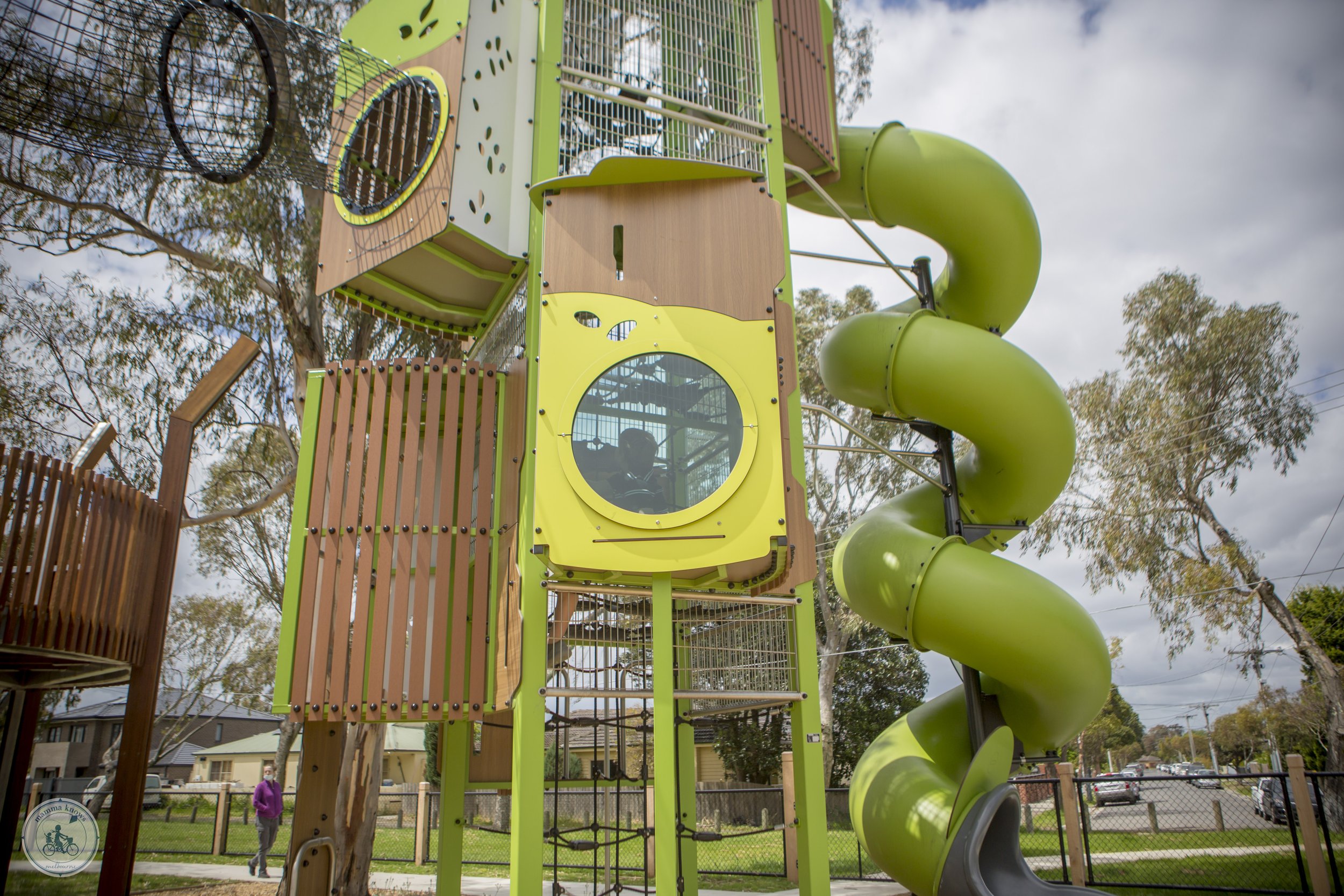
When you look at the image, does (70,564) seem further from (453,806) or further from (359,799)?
(359,799)

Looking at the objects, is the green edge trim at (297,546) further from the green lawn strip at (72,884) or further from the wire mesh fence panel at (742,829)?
the wire mesh fence panel at (742,829)

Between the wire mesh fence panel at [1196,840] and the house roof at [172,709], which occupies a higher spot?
the house roof at [172,709]

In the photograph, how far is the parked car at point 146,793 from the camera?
13969 mm

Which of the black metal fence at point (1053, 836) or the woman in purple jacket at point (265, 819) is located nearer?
the black metal fence at point (1053, 836)

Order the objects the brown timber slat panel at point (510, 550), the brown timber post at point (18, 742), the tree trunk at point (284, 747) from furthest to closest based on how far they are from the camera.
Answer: the tree trunk at point (284, 747) < the brown timber post at point (18, 742) < the brown timber slat panel at point (510, 550)

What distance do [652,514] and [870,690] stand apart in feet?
73.6

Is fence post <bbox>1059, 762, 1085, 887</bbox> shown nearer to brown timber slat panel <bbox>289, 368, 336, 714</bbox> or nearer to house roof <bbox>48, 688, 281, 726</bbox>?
brown timber slat panel <bbox>289, 368, 336, 714</bbox>

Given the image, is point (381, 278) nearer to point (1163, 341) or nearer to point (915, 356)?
point (915, 356)

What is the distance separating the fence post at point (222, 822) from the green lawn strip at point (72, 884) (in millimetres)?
2481

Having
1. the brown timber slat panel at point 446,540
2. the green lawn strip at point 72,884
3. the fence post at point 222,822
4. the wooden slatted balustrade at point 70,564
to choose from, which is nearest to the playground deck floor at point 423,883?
the green lawn strip at point 72,884

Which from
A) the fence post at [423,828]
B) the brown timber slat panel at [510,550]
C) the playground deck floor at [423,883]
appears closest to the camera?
the brown timber slat panel at [510,550]

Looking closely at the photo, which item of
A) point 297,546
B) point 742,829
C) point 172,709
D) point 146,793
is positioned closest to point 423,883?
point 742,829

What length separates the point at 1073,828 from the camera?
8.13m

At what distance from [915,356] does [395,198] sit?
345 cm
